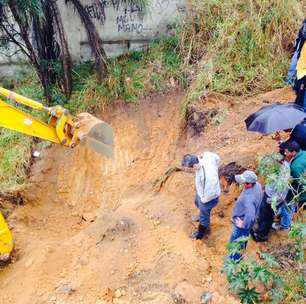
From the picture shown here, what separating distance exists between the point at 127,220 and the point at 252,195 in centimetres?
214

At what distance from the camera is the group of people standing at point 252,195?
202 inches

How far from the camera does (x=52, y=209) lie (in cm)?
795

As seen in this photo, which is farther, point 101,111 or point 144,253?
point 101,111

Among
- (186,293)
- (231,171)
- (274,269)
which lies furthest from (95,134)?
(274,269)

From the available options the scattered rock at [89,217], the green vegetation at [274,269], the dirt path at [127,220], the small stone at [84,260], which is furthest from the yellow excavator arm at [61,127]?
the scattered rock at [89,217]

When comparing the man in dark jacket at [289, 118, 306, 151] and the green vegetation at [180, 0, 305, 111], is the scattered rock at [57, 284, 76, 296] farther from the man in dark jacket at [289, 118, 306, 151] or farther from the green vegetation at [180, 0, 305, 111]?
the green vegetation at [180, 0, 305, 111]

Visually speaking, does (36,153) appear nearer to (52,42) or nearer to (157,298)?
(52,42)

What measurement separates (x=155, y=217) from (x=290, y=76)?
10.9 feet

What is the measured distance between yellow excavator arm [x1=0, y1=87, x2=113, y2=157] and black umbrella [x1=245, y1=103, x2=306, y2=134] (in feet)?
5.85

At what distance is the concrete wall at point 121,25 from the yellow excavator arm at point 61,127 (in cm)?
407

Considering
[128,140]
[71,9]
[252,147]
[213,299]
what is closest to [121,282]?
[213,299]

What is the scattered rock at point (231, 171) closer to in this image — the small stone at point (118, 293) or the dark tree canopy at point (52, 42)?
the small stone at point (118, 293)

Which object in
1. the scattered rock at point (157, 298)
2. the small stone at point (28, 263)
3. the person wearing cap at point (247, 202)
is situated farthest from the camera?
the small stone at point (28, 263)

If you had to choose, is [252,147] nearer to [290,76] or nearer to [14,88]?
[290,76]
